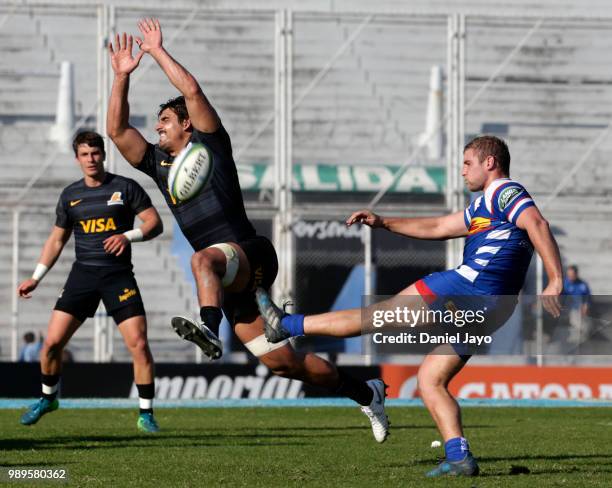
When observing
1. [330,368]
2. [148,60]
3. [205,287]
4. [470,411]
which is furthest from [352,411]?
[148,60]

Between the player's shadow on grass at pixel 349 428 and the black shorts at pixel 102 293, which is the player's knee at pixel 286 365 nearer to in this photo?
the black shorts at pixel 102 293

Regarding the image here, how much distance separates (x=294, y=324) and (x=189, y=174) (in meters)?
1.23

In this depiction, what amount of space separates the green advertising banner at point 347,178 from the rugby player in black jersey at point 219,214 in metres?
12.4

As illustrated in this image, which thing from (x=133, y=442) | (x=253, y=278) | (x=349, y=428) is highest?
(x=253, y=278)

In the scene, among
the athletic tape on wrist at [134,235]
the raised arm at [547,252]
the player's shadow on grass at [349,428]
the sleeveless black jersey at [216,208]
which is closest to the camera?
the raised arm at [547,252]

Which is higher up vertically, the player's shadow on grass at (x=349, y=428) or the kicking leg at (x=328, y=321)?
the kicking leg at (x=328, y=321)

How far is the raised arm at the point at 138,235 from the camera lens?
1077 centimetres

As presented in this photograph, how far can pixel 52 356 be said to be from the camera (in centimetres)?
1121

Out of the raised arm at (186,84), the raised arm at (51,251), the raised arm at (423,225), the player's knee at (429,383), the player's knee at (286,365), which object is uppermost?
the raised arm at (186,84)

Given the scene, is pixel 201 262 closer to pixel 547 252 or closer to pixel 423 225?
pixel 423 225

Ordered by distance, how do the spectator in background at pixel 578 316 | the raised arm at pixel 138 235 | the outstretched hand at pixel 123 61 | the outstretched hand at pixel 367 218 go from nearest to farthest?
the outstretched hand at pixel 367 218
the outstretched hand at pixel 123 61
the raised arm at pixel 138 235
the spectator in background at pixel 578 316

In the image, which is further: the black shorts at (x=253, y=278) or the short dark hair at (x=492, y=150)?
the black shorts at (x=253, y=278)

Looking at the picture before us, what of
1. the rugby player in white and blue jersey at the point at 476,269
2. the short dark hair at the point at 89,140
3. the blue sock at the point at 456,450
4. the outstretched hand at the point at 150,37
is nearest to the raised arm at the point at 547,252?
the rugby player in white and blue jersey at the point at 476,269

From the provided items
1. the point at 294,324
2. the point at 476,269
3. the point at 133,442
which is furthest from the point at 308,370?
the point at 133,442
